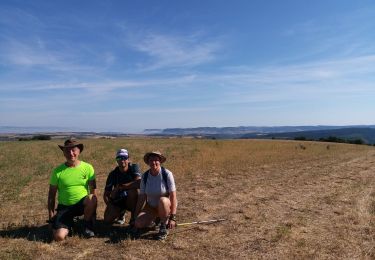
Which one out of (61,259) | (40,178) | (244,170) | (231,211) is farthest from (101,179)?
(61,259)

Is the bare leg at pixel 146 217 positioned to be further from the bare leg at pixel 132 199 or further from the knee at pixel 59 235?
the knee at pixel 59 235

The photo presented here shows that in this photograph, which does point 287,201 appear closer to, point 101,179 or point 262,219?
point 262,219

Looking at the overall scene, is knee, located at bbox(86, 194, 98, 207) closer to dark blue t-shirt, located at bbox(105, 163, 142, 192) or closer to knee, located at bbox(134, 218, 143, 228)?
dark blue t-shirt, located at bbox(105, 163, 142, 192)

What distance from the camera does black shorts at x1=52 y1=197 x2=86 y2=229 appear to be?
314 inches

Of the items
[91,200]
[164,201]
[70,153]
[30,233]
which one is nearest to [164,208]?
[164,201]

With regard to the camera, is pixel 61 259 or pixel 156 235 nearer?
pixel 61 259

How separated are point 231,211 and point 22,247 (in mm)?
4778

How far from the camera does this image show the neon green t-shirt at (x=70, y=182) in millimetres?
8109

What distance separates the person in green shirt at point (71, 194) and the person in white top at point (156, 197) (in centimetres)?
92

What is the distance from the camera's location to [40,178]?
17.2m

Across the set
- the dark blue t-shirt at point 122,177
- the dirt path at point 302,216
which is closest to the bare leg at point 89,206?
the dark blue t-shirt at point 122,177

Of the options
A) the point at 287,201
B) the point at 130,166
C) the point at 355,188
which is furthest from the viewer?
the point at 355,188

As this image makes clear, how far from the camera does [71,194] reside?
26.8ft

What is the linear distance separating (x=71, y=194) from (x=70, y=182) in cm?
23
